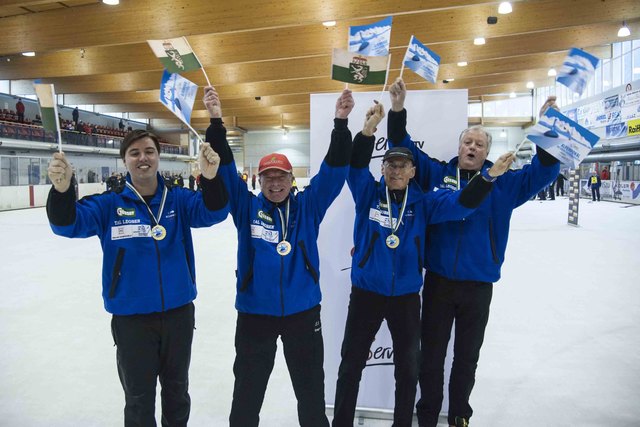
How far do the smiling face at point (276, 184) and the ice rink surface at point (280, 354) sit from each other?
1.31 m

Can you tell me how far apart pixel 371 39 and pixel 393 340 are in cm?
177

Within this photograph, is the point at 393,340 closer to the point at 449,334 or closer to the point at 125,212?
the point at 449,334

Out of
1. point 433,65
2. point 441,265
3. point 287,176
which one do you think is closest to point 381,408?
point 441,265

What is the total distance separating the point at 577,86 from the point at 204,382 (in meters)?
3.44

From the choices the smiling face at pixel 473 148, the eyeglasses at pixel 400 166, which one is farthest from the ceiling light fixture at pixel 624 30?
the eyeglasses at pixel 400 166

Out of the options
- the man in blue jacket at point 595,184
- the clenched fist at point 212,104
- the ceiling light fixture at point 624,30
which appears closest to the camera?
the clenched fist at point 212,104

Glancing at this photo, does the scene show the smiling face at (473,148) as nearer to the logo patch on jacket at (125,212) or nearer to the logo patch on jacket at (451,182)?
the logo patch on jacket at (451,182)

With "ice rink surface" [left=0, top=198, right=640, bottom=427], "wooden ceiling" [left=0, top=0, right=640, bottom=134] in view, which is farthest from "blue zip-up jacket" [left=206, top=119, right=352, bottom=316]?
"wooden ceiling" [left=0, top=0, right=640, bottom=134]

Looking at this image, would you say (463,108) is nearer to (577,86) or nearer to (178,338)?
(577,86)

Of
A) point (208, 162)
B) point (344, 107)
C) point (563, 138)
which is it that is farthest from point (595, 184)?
point (208, 162)

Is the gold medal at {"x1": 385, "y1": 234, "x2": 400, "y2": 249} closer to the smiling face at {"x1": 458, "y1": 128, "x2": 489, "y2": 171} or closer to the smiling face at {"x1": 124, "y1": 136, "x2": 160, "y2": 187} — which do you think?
the smiling face at {"x1": 458, "y1": 128, "x2": 489, "y2": 171}

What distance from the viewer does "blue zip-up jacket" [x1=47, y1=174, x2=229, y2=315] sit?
218 centimetres

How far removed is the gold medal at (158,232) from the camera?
2.23 m

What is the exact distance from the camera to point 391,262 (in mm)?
2480
